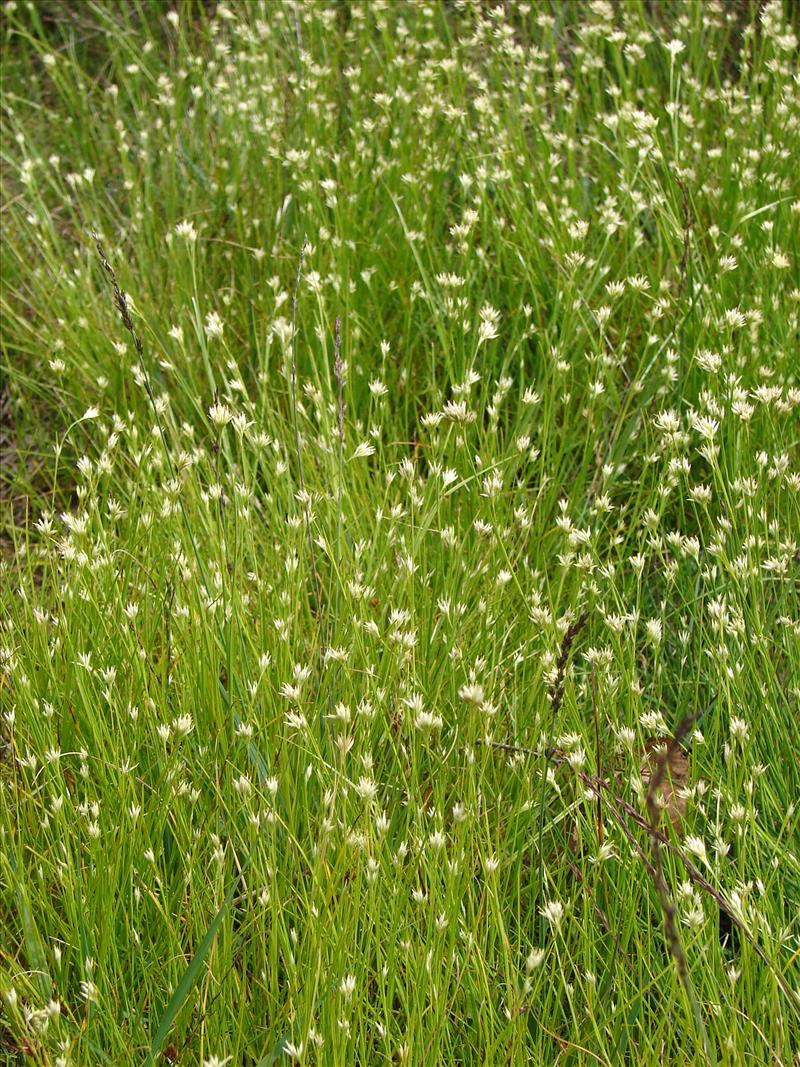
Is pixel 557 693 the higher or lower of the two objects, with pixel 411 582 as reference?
higher

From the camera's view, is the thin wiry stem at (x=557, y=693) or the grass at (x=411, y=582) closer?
the thin wiry stem at (x=557, y=693)

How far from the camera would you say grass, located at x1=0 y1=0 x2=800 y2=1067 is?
1.99 m

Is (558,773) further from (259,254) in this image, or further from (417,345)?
(259,254)

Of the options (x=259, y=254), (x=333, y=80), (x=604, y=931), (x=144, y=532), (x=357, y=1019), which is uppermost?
(x=333, y=80)

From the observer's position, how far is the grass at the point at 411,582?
6.52 ft

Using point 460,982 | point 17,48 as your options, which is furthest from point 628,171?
point 17,48

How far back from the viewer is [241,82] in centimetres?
465

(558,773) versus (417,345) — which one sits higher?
(417,345)

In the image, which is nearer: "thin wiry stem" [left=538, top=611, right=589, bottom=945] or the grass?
"thin wiry stem" [left=538, top=611, right=589, bottom=945]

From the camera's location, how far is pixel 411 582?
2.52 m

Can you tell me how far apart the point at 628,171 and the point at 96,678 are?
2404 mm

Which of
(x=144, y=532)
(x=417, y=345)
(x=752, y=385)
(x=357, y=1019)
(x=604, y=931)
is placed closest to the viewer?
(x=357, y=1019)

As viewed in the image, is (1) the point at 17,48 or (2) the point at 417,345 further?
(1) the point at 17,48

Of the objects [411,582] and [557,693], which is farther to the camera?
[411,582]
